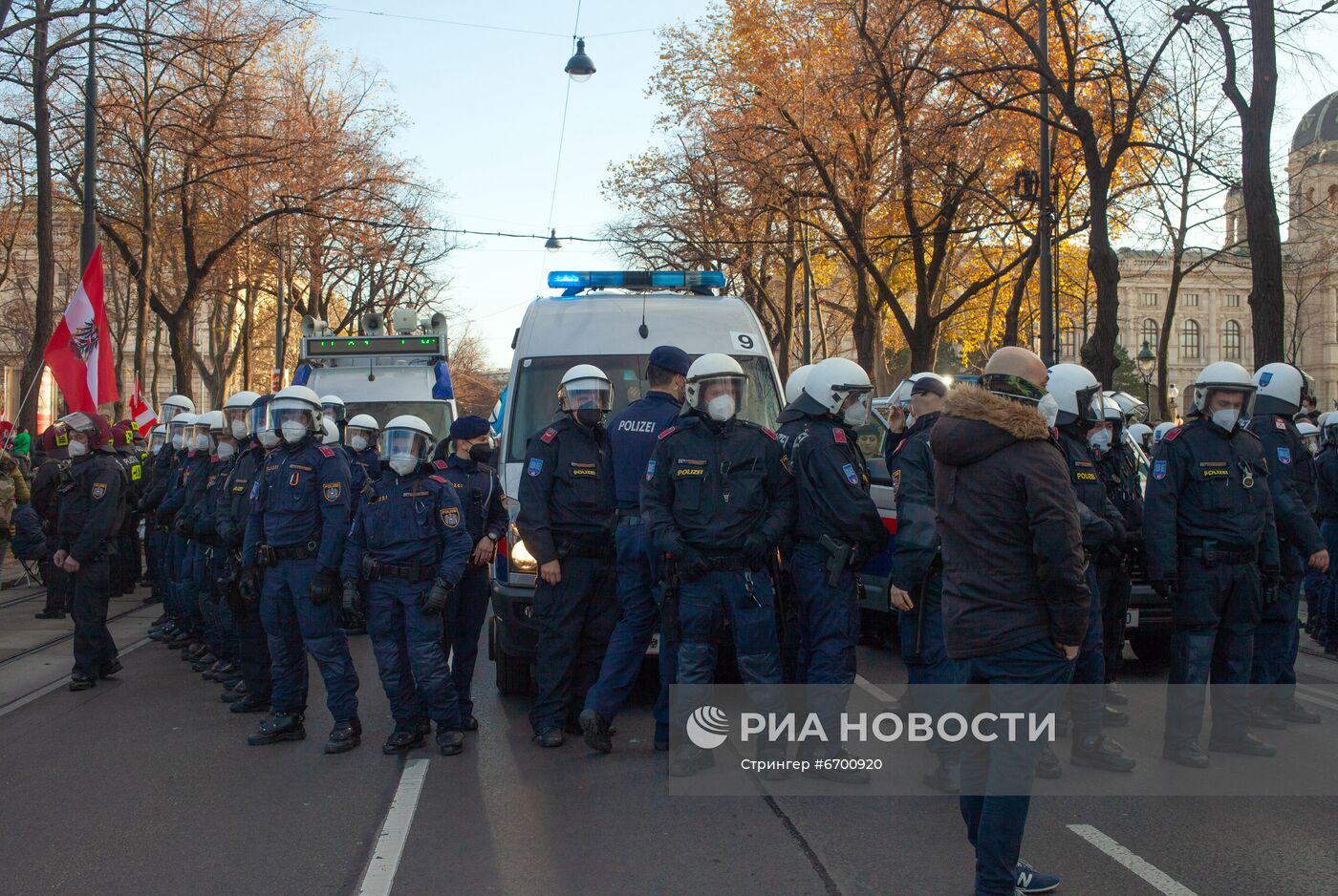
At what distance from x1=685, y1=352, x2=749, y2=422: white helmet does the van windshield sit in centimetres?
225

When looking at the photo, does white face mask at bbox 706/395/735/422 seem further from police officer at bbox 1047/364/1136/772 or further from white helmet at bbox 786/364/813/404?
police officer at bbox 1047/364/1136/772

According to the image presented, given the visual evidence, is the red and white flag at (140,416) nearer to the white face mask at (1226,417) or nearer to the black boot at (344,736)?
the black boot at (344,736)

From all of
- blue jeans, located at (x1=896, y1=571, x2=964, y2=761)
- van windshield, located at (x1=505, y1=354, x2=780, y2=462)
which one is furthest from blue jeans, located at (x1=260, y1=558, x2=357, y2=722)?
blue jeans, located at (x1=896, y1=571, x2=964, y2=761)

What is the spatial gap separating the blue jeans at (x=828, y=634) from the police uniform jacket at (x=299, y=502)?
8.40ft

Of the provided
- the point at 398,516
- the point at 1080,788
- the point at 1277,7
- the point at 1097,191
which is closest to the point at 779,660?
the point at 1080,788

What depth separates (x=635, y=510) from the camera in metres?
6.53

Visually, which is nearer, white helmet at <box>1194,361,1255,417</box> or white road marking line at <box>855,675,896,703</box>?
white helmet at <box>1194,361,1255,417</box>

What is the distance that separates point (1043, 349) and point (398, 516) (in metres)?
15.9

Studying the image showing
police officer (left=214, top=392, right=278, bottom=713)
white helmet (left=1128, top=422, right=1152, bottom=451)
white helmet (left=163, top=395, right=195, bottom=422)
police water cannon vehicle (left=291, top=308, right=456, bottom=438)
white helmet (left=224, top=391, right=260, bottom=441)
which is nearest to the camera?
police officer (left=214, top=392, right=278, bottom=713)

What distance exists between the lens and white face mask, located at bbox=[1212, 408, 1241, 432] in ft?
20.7

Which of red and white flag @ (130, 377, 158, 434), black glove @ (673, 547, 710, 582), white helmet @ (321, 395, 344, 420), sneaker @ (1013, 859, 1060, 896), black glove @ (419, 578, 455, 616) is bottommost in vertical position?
sneaker @ (1013, 859, 1060, 896)

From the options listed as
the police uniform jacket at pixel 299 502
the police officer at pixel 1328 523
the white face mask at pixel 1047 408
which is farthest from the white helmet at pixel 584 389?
the police officer at pixel 1328 523

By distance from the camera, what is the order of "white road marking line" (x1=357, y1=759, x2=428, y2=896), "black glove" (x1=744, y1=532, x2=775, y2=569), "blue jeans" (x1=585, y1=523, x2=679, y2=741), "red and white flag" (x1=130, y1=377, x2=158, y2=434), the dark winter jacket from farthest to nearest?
"red and white flag" (x1=130, y1=377, x2=158, y2=434) → "blue jeans" (x1=585, y1=523, x2=679, y2=741) → "black glove" (x1=744, y1=532, x2=775, y2=569) → "white road marking line" (x1=357, y1=759, x2=428, y2=896) → the dark winter jacket

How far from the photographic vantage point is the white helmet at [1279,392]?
291 inches
